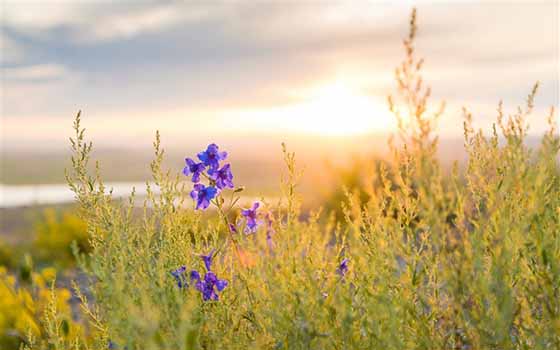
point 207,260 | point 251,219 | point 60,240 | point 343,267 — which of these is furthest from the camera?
point 60,240

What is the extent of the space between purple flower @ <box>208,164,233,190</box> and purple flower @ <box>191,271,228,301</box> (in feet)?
1.60

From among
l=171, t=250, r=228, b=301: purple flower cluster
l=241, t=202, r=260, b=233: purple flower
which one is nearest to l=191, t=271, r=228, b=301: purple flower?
l=171, t=250, r=228, b=301: purple flower cluster

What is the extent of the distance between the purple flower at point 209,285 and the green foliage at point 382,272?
4cm

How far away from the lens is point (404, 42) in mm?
2139

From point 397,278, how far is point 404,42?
3.09ft

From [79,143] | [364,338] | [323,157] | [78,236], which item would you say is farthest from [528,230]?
[78,236]

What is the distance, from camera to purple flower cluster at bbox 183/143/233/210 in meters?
2.98

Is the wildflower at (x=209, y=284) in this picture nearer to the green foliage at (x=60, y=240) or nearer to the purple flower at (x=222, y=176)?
the purple flower at (x=222, y=176)

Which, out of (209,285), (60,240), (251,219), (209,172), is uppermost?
(209,172)

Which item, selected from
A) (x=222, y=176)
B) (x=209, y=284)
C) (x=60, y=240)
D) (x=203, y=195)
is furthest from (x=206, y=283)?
(x=60, y=240)

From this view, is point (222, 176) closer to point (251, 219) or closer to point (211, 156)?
point (211, 156)

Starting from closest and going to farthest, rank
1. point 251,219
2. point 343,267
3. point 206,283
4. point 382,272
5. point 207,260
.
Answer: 1. point 382,272
2. point 206,283
3. point 207,260
4. point 343,267
5. point 251,219

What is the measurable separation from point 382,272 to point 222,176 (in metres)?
1.01

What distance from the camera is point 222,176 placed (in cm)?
303
